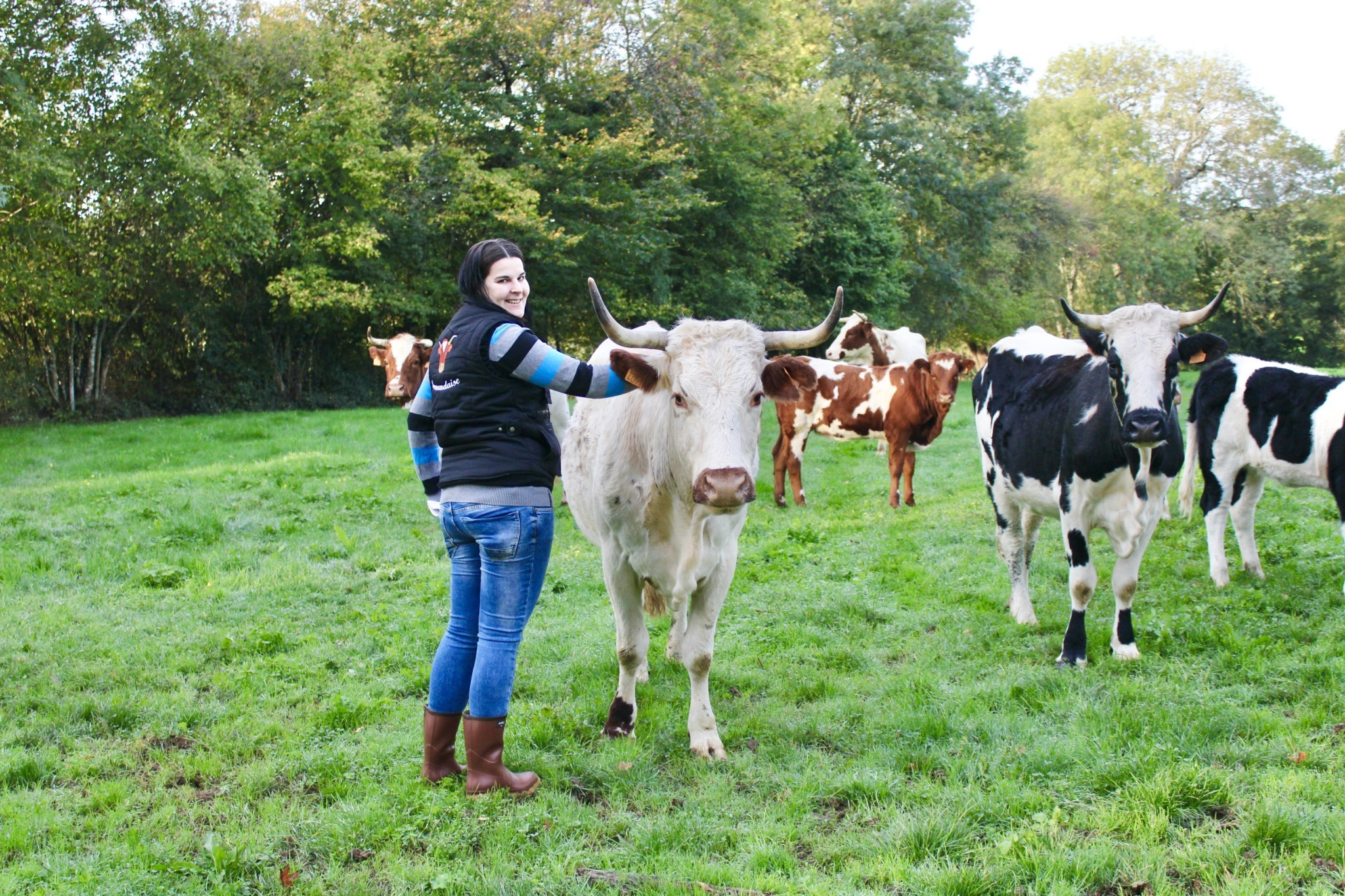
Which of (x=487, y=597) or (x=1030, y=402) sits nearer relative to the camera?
(x=487, y=597)

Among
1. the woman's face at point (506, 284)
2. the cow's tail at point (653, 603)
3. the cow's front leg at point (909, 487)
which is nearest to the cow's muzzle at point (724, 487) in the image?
the woman's face at point (506, 284)

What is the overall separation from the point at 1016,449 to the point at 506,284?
4.02 m

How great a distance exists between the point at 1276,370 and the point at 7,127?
18.5 meters

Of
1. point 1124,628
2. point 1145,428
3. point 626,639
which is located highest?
point 1145,428

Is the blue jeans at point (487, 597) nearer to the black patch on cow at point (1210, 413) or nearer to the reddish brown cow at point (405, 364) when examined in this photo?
the black patch on cow at point (1210, 413)

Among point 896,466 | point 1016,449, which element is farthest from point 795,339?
point 896,466

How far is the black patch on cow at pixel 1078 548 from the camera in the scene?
19.6 feet

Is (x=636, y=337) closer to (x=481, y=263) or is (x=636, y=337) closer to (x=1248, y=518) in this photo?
(x=481, y=263)

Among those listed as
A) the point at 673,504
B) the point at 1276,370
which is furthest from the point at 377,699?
the point at 1276,370

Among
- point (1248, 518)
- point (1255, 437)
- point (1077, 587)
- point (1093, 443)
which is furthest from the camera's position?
point (1248, 518)

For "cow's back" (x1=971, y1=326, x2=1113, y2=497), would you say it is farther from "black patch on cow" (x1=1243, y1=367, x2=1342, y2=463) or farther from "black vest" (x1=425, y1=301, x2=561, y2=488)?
"black vest" (x1=425, y1=301, x2=561, y2=488)

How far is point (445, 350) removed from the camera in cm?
403

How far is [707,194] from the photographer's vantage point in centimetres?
2969

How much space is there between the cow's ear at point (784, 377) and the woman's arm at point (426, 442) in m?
1.42
